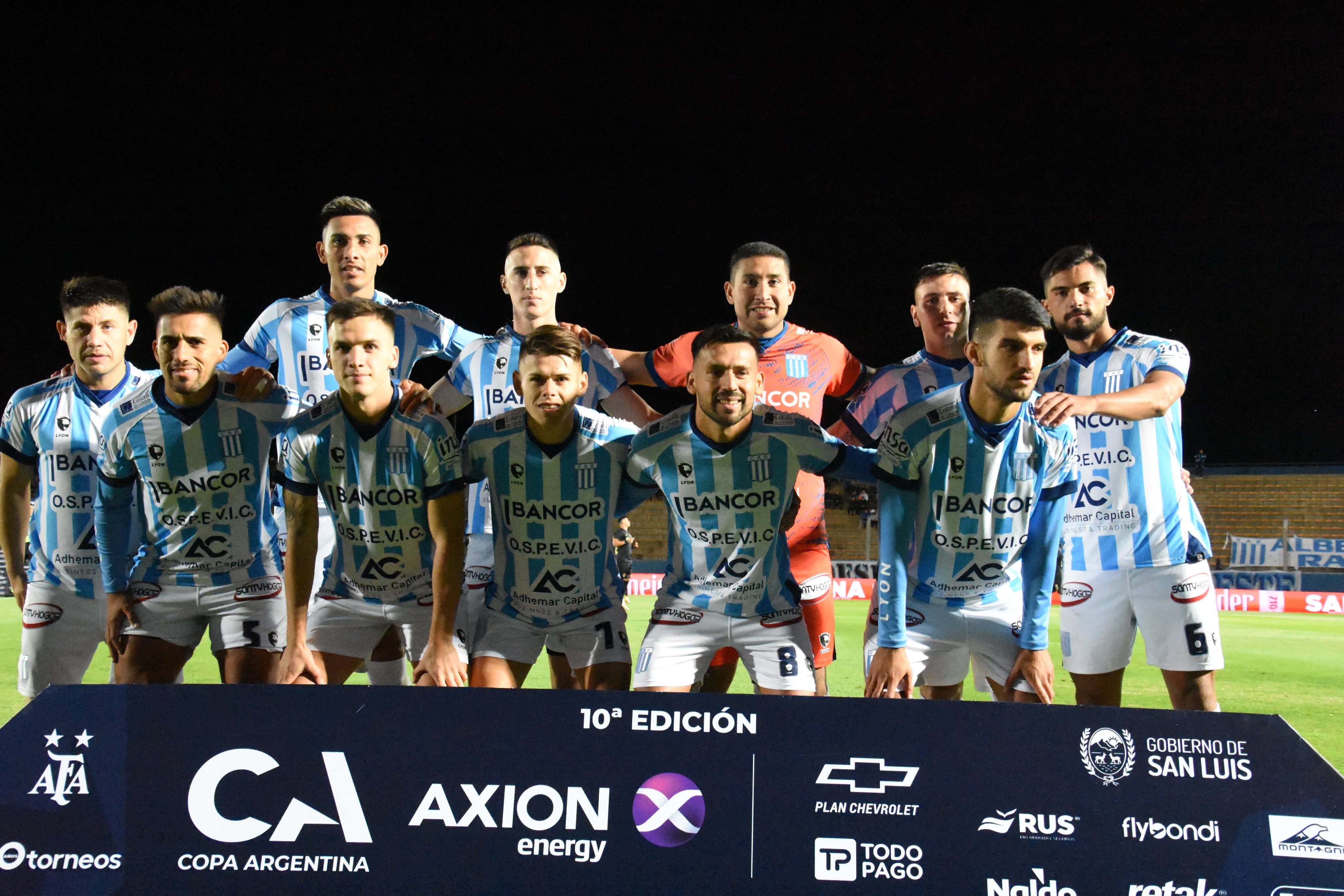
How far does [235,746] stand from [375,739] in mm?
354

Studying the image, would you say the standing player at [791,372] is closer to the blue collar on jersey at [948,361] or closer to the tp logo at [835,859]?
the blue collar on jersey at [948,361]

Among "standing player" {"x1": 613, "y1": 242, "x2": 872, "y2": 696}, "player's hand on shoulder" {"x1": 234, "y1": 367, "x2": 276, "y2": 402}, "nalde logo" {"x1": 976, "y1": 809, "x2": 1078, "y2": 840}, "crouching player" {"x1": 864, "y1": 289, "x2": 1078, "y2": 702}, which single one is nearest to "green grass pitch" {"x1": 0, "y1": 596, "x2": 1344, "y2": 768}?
"standing player" {"x1": 613, "y1": 242, "x2": 872, "y2": 696}

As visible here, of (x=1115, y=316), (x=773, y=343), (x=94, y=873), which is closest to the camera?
(x=94, y=873)

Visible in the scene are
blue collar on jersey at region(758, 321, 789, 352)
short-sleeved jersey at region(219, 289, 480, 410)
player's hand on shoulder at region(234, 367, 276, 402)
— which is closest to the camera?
player's hand on shoulder at region(234, 367, 276, 402)

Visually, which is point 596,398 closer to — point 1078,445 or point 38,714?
point 1078,445

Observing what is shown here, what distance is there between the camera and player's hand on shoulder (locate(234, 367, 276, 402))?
12.8ft

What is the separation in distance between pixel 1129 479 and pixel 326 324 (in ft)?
13.6

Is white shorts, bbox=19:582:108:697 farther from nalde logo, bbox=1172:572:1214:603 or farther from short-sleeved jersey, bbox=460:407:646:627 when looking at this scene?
nalde logo, bbox=1172:572:1214:603

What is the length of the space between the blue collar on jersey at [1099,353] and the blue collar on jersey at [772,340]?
140 centimetres

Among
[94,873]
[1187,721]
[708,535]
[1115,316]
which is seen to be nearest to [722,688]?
[708,535]

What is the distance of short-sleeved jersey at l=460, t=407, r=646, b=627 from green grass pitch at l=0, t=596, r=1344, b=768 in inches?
61.1

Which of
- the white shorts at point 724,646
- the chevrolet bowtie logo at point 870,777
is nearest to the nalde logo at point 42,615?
the white shorts at point 724,646

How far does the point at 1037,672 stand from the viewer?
3246 millimetres

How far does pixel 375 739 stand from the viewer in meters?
2.27
